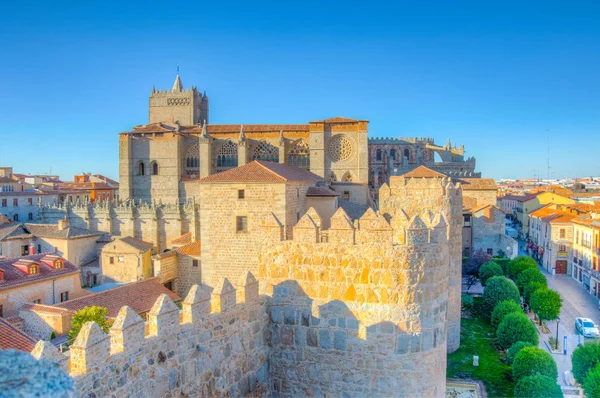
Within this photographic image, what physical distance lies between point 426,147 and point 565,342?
38.8 metres

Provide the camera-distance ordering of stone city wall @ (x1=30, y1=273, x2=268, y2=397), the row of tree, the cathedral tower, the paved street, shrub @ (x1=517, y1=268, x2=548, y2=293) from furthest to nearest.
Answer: the cathedral tower, shrub @ (x1=517, y1=268, x2=548, y2=293), the paved street, the row of tree, stone city wall @ (x1=30, y1=273, x2=268, y2=397)

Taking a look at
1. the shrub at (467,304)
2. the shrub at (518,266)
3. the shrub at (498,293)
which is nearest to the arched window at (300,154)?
the shrub at (518,266)

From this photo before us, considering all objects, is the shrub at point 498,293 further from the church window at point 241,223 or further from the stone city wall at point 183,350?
the stone city wall at point 183,350

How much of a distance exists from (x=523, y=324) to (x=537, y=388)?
15.6 feet

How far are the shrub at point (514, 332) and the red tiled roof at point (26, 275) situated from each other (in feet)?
61.4

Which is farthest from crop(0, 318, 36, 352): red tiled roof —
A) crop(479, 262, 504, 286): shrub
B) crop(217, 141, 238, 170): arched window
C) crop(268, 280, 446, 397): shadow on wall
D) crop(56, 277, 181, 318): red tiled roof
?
crop(217, 141, 238, 170): arched window

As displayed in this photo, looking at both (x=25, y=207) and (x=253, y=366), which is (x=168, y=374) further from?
(x=25, y=207)

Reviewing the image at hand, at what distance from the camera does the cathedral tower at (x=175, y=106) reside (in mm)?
50906

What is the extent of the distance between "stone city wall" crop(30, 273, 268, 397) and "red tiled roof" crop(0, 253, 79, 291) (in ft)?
57.0

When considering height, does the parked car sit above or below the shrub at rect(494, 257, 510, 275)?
below

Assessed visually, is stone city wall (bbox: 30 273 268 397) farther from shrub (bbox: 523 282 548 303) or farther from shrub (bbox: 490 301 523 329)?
shrub (bbox: 523 282 548 303)

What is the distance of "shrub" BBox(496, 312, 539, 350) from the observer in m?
16.4

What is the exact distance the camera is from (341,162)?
39312 mm

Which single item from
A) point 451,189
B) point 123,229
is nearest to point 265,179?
point 451,189
